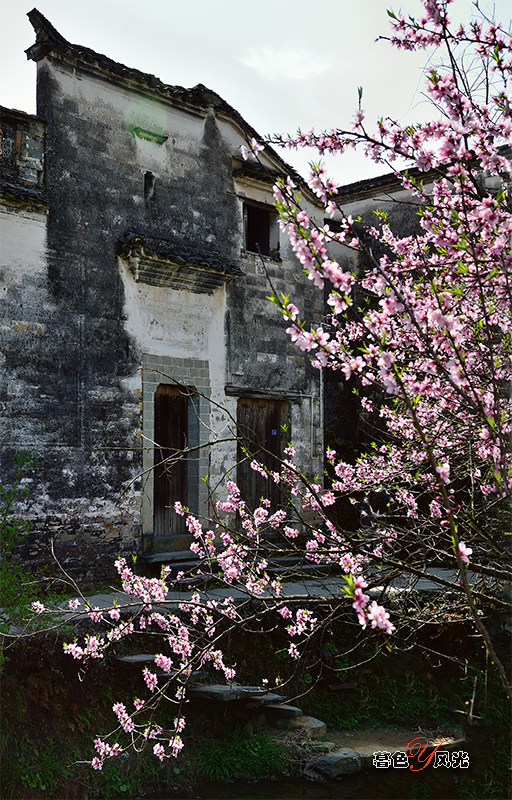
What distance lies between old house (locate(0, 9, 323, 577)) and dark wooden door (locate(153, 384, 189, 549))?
25 mm

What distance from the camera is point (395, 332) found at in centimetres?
563

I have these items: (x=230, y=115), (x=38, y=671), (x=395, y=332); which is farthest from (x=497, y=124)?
(x=230, y=115)

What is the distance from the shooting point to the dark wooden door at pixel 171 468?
9.01 metres

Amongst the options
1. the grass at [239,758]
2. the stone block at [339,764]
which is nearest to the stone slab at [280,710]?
the grass at [239,758]

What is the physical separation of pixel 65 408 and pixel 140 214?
2.82 m

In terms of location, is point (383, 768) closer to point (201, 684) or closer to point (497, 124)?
point (201, 684)

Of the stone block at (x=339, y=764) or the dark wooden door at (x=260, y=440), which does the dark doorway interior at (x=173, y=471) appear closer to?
the dark wooden door at (x=260, y=440)

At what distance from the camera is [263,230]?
1096 centimetres

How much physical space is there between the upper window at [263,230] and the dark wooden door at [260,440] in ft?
7.99

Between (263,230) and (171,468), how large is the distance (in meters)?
4.33

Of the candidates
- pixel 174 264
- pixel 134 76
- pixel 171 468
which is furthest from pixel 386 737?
pixel 134 76

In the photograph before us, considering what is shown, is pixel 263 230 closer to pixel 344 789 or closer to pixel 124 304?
pixel 124 304

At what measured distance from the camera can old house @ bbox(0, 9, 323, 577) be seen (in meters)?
7.63

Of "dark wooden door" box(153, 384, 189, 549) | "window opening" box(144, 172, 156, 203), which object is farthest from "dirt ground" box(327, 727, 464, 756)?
"window opening" box(144, 172, 156, 203)
